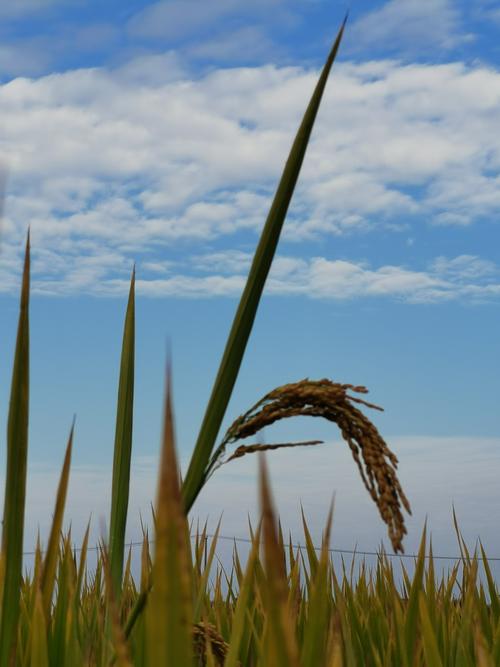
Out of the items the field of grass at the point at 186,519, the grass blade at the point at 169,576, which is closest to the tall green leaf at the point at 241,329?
the field of grass at the point at 186,519

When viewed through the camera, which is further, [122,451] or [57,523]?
[122,451]

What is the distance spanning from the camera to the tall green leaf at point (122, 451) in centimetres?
150

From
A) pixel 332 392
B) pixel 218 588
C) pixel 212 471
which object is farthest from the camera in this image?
pixel 218 588

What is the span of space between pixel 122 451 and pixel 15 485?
34cm

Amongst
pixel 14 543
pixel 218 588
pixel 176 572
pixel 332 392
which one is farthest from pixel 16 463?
pixel 218 588

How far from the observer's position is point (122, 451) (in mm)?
1595

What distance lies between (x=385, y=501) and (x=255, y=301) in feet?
1.18

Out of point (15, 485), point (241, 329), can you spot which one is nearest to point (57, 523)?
point (15, 485)

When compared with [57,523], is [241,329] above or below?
above

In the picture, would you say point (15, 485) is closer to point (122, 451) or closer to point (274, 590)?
point (122, 451)

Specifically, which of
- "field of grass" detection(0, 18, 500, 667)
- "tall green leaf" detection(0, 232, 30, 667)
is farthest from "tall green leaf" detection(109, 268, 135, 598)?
"tall green leaf" detection(0, 232, 30, 667)

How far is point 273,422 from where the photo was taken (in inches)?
45.1

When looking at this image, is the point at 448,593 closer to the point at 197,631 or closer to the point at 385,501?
the point at 197,631

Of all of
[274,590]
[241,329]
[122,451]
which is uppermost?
[241,329]
